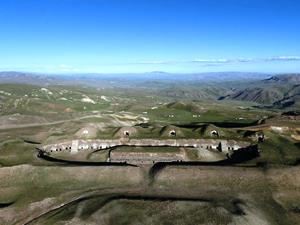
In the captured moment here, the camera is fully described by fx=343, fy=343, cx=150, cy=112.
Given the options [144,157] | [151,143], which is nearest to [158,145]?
[151,143]

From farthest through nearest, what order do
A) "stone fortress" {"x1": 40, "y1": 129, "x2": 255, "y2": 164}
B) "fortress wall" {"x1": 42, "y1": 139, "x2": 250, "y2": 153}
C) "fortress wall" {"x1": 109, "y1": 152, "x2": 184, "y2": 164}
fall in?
"fortress wall" {"x1": 42, "y1": 139, "x2": 250, "y2": 153}, "stone fortress" {"x1": 40, "y1": 129, "x2": 255, "y2": 164}, "fortress wall" {"x1": 109, "y1": 152, "x2": 184, "y2": 164}

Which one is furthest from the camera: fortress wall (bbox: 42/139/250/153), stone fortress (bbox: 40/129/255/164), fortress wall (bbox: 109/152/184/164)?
fortress wall (bbox: 42/139/250/153)

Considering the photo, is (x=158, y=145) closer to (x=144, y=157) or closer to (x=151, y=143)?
Answer: (x=151, y=143)

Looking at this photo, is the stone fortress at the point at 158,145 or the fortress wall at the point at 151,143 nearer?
the stone fortress at the point at 158,145

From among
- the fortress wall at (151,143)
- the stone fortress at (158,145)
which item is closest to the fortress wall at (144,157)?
the stone fortress at (158,145)

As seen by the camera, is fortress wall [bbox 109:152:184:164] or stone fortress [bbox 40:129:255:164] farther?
stone fortress [bbox 40:129:255:164]

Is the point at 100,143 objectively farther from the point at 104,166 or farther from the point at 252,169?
the point at 252,169

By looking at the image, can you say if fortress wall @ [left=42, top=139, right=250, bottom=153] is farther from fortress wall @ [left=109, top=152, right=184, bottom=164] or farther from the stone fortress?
fortress wall @ [left=109, top=152, right=184, bottom=164]

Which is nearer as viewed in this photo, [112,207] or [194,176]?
[112,207]

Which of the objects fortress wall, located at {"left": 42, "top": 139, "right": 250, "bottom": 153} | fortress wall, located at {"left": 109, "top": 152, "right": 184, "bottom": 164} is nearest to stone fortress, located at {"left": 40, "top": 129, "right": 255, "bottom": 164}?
fortress wall, located at {"left": 42, "top": 139, "right": 250, "bottom": 153}

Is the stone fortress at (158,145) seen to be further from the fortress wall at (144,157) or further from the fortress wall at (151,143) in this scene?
the fortress wall at (144,157)

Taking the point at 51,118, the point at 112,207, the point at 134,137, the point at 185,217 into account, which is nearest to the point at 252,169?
the point at 185,217
